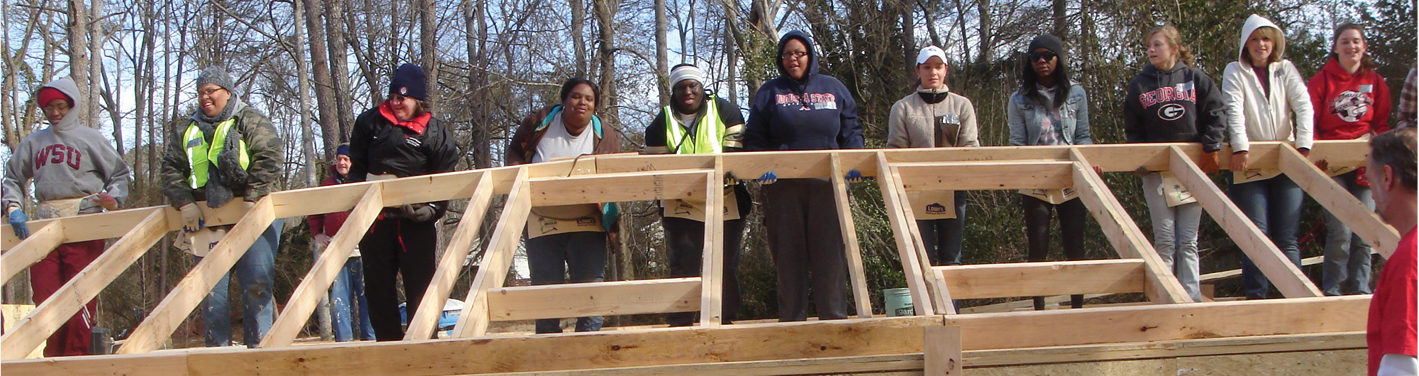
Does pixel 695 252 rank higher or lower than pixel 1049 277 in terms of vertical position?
higher

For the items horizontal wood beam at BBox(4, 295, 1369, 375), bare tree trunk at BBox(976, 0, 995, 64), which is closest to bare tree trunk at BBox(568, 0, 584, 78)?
bare tree trunk at BBox(976, 0, 995, 64)

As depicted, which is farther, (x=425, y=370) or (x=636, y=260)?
(x=636, y=260)

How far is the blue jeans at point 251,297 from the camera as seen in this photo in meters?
5.34

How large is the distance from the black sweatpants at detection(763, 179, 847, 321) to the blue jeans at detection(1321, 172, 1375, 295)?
257 cm

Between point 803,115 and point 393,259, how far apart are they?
230 centimetres

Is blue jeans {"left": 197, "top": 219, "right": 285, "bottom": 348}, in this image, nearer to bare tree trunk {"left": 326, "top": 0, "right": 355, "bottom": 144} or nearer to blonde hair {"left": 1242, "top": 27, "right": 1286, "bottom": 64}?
blonde hair {"left": 1242, "top": 27, "right": 1286, "bottom": 64}

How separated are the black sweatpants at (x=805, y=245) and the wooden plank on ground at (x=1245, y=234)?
5.69ft

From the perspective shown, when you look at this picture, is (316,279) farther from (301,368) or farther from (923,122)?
(923,122)

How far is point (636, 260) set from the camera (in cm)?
1491

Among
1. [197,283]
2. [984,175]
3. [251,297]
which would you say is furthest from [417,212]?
[984,175]

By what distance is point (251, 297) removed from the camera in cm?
538

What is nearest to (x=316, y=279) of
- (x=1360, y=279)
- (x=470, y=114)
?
(x=1360, y=279)

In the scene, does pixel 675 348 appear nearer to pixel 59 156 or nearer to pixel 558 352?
pixel 558 352

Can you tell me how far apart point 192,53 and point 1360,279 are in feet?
64.8
